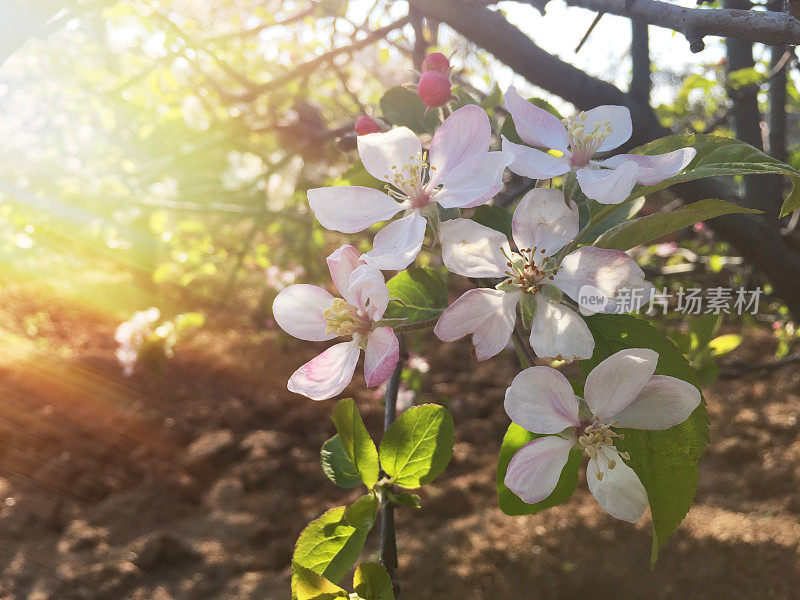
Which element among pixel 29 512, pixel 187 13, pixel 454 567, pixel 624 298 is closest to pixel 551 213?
pixel 624 298

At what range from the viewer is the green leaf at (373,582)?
0.36m

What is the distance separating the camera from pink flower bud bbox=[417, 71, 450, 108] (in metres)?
0.45

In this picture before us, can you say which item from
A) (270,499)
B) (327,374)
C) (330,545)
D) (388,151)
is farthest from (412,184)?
(270,499)

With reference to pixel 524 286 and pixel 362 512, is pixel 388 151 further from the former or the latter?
pixel 362 512

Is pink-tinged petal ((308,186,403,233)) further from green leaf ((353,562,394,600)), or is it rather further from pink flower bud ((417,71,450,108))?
green leaf ((353,562,394,600))

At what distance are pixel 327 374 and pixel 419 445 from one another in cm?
9

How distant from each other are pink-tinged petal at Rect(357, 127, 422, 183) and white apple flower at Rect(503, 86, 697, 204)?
0.07 metres

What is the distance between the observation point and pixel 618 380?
0.32 metres

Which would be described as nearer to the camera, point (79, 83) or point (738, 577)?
point (738, 577)

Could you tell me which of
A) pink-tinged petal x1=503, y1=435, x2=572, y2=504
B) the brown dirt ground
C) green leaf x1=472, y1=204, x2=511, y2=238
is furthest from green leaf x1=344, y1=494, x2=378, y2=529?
the brown dirt ground

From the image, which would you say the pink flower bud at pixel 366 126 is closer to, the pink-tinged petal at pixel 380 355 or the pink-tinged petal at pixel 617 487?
the pink-tinged petal at pixel 380 355

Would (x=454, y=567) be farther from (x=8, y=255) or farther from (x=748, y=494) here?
(x=8, y=255)

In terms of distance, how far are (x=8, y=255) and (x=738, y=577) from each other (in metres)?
2.65

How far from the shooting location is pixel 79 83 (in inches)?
109
